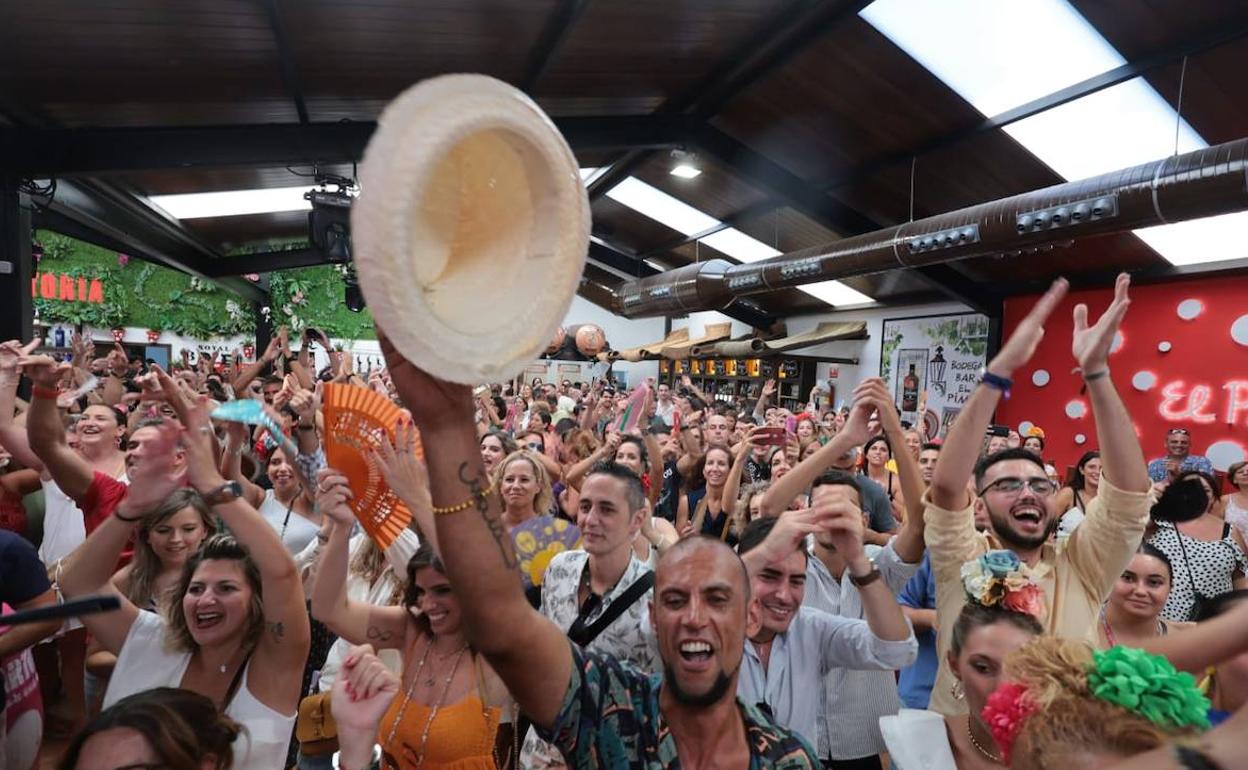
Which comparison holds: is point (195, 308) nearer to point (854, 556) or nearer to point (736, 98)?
Answer: point (736, 98)

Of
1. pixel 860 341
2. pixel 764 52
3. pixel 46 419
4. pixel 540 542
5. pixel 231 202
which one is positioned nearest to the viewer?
pixel 46 419

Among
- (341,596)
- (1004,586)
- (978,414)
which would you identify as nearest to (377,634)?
(341,596)

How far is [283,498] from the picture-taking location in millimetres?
3344

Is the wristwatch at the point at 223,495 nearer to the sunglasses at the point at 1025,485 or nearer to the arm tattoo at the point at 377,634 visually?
the arm tattoo at the point at 377,634

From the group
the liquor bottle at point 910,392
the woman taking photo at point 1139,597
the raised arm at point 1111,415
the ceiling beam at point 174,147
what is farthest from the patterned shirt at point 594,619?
the liquor bottle at point 910,392

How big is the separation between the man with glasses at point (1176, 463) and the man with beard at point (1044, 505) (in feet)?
11.0

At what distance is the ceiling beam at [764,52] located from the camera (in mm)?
5367

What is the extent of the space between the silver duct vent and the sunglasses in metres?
3.60

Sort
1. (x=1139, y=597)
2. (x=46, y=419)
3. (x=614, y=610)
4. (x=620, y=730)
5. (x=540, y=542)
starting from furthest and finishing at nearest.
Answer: (x=540, y=542)
(x=46, y=419)
(x=1139, y=597)
(x=614, y=610)
(x=620, y=730)

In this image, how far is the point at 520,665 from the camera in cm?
105

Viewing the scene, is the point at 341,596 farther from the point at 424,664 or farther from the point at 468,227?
the point at 468,227

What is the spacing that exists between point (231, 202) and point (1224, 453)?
37.0ft

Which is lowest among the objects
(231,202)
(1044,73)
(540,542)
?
(540,542)

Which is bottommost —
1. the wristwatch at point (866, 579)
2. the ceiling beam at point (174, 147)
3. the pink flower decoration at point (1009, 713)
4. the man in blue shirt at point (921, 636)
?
the man in blue shirt at point (921, 636)
